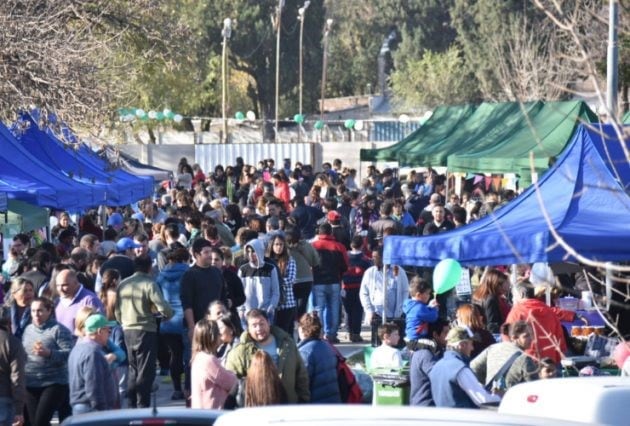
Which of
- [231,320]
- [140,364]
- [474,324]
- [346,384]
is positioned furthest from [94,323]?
[474,324]

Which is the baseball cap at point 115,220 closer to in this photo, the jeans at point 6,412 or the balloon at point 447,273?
the balloon at point 447,273

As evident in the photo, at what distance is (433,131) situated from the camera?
30.0 metres

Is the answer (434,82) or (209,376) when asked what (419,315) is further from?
(434,82)

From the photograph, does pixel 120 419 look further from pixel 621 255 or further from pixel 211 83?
pixel 211 83

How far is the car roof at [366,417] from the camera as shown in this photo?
4555 mm

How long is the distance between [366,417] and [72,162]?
16.8 m

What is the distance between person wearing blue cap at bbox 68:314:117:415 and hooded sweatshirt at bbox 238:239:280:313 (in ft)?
15.9

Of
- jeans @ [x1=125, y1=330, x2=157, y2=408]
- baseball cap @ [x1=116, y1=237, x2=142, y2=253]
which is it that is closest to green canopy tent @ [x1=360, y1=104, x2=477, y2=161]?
baseball cap @ [x1=116, y1=237, x2=142, y2=253]

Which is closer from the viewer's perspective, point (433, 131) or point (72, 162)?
point (72, 162)

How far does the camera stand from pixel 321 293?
55.6ft

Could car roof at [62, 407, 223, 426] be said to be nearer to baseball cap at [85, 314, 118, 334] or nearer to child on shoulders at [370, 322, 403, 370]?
baseball cap at [85, 314, 118, 334]

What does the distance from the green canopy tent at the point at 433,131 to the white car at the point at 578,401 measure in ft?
72.0

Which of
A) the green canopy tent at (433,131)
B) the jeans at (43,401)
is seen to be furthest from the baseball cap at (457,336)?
the green canopy tent at (433,131)

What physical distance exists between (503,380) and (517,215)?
117 inches
